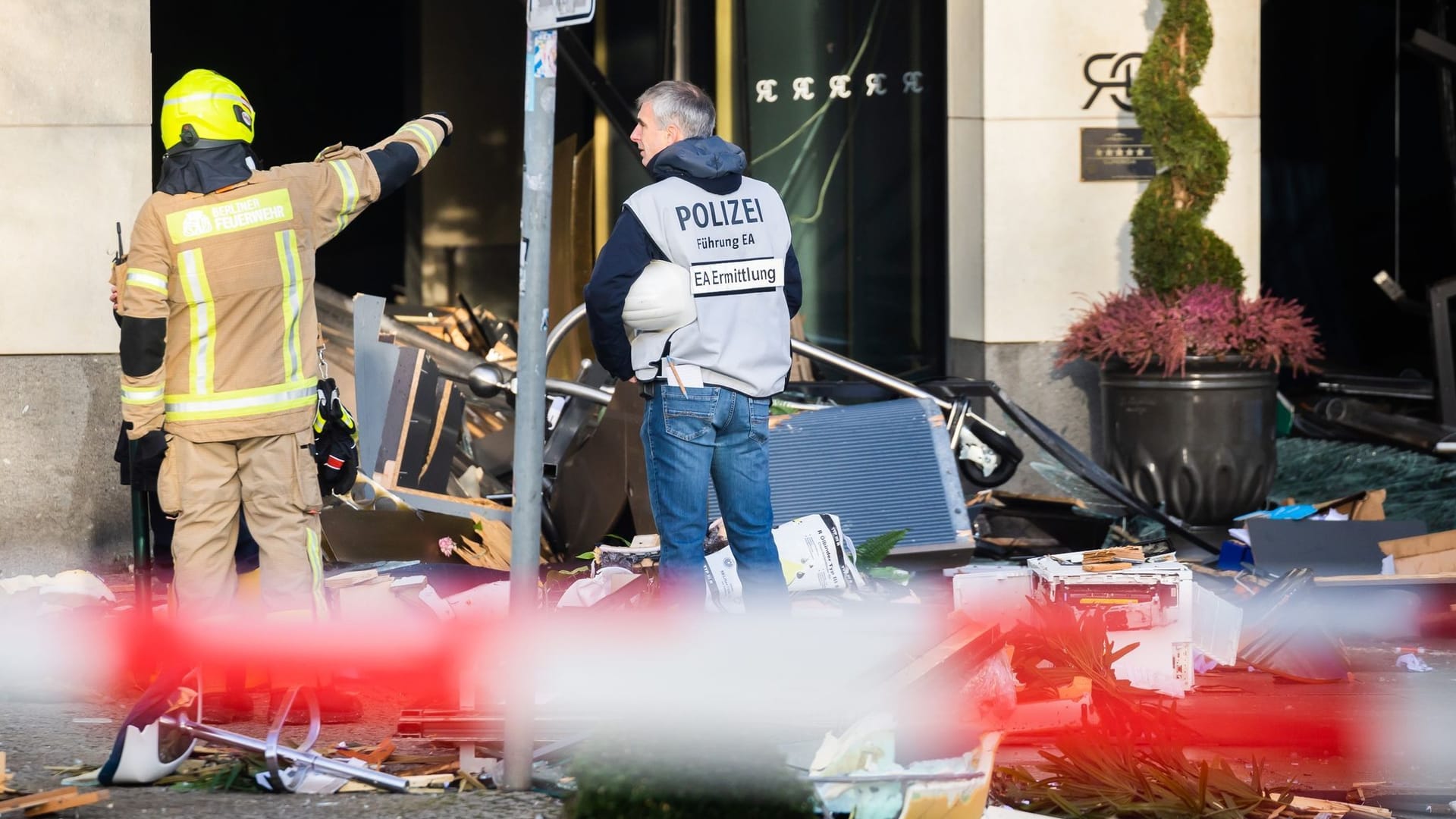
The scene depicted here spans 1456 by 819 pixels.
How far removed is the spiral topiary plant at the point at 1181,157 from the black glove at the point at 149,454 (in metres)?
4.90

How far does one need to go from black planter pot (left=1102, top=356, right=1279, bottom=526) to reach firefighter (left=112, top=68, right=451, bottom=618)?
4.19 meters

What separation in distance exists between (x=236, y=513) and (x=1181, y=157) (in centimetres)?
492

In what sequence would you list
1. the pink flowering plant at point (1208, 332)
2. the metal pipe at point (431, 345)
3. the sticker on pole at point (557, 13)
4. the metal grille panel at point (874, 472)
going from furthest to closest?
the metal pipe at point (431, 345)
the pink flowering plant at point (1208, 332)
the metal grille panel at point (874, 472)
the sticker on pole at point (557, 13)

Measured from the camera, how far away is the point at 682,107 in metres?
4.83

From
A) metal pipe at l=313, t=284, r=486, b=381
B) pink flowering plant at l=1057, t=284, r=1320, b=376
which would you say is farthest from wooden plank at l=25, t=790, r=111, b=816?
pink flowering plant at l=1057, t=284, r=1320, b=376

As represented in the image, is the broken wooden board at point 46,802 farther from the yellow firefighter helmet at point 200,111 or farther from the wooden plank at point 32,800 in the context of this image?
the yellow firefighter helmet at point 200,111

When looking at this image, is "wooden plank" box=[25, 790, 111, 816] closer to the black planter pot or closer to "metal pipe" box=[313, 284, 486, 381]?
"metal pipe" box=[313, 284, 486, 381]

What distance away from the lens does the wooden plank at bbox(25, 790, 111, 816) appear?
3.82 m

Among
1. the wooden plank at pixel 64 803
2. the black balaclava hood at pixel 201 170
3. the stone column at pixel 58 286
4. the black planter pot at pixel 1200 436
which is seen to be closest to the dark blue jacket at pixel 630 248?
the black balaclava hood at pixel 201 170

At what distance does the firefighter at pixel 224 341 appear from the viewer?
4.64 metres

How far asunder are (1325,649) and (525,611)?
116 inches

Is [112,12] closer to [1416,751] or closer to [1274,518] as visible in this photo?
[1274,518]

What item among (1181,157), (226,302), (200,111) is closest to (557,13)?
(200,111)

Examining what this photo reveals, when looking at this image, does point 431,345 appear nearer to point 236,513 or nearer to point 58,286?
point 58,286
